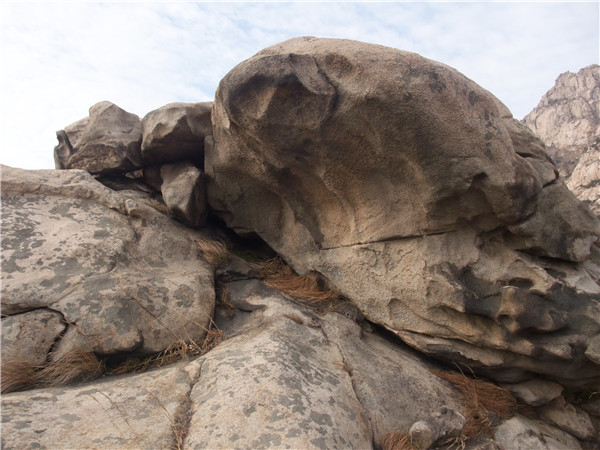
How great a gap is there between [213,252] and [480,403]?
11.1ft

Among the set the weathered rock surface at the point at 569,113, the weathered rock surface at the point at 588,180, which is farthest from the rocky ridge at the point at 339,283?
the weathered rock surface at the point at 569,113

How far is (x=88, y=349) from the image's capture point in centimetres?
361

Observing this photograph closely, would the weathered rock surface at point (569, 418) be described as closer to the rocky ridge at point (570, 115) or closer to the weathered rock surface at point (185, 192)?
the weathered rock surface at point (185, 192)

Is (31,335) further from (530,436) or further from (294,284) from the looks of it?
(530,436)

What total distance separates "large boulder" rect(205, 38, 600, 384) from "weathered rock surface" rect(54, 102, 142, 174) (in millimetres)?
1782

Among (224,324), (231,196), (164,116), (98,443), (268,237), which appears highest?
(164,116)

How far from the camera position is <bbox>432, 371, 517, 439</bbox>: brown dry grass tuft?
3.93 metres

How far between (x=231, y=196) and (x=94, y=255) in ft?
6.05

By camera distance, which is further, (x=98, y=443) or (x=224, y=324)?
(x=224, y=324)

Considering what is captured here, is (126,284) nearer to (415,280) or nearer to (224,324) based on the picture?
(224,324)

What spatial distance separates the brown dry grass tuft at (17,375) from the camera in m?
3.28

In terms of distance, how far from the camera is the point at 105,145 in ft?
18.7

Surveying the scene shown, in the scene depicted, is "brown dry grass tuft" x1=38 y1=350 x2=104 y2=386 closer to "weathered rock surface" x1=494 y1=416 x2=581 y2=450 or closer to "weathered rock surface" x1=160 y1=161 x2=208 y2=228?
"weathered rock surface" x1=160 y1=161 x2=208 y2=228

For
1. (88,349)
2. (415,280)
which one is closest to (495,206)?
(415,280)
